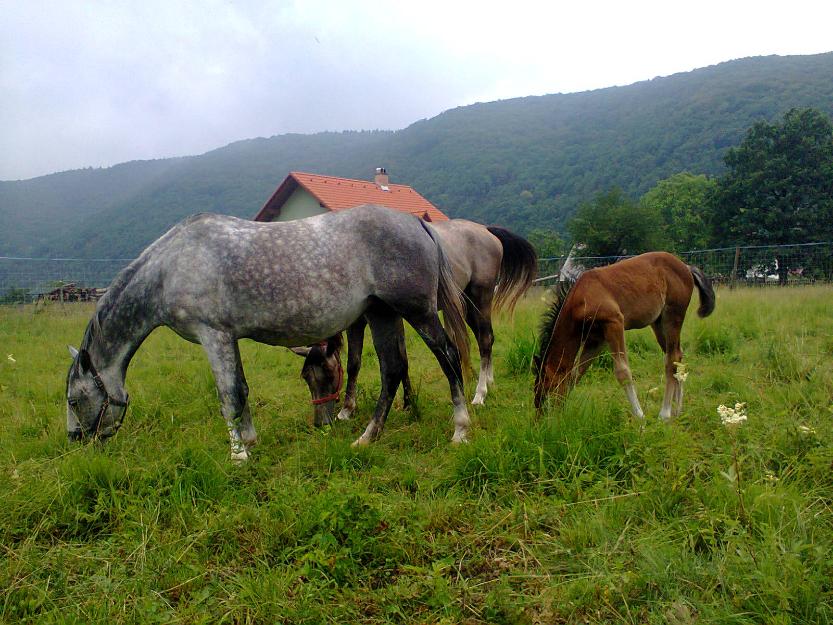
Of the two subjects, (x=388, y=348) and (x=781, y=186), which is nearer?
(x=388, y=348)

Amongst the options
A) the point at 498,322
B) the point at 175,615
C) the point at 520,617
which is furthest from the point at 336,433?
the point at 498,322

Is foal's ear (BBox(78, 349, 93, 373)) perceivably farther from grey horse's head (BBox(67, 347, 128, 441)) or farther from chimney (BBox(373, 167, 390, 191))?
chimney (BBox(373, 167, 390, 191))

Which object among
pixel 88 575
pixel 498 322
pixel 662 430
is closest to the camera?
pixel 88 575

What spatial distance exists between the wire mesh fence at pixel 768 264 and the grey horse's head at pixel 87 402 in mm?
8948

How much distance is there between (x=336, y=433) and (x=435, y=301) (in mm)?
1290

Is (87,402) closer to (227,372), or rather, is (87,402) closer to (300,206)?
(227,372)

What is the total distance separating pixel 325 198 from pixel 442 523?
2198cm

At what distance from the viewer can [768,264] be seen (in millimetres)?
12602

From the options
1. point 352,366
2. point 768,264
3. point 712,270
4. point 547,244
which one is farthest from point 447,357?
point 547,244

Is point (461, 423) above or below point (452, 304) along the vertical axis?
below

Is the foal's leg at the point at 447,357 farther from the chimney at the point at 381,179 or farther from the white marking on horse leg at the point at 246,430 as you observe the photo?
the chimney at the point at 381,179

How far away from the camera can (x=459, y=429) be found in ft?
12.9

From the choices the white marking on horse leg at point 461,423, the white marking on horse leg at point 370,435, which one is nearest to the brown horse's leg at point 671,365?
the white marking on horse leg at point 461,423

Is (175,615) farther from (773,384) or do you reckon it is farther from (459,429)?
(773,384)
